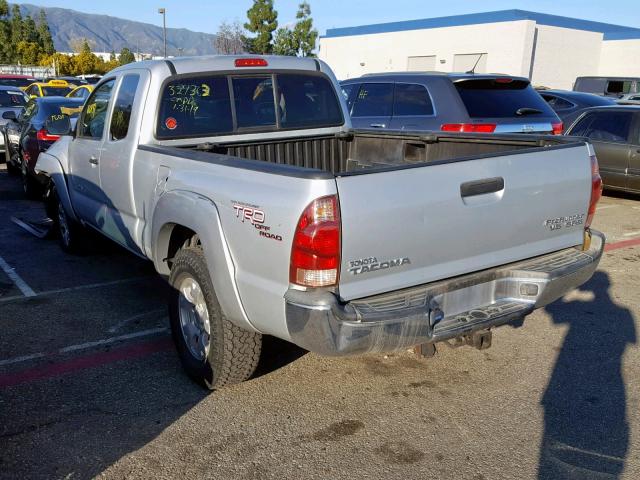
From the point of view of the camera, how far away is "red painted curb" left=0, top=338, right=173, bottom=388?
13.4 ft

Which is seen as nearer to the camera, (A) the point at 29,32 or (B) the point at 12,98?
(B) the point at 12,98

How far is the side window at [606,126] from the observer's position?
1018 cm

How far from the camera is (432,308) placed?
3193mm

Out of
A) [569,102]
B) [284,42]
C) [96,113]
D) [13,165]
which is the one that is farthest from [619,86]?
[284,42]

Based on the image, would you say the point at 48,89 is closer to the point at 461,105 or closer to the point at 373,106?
the point at 373,106

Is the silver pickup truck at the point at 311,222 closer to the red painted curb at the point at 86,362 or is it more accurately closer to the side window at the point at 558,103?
the red painted curb at the point at 86,362

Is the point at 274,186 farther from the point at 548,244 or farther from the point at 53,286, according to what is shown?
the point at 53,286

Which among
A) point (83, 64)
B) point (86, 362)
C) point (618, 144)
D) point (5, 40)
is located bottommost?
point (86, 362)

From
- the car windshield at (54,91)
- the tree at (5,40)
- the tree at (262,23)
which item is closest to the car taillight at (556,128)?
the car windshield at (54,91)

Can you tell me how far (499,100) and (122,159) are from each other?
5.35m

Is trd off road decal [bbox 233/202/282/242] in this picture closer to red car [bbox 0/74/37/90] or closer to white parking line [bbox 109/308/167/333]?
white parking line [bbox 109/308/167/333]

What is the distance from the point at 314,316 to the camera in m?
2.95

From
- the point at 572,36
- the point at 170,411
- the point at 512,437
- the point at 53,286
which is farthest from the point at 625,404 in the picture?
the point at 572,36

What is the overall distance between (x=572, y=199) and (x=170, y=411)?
2684 mm
